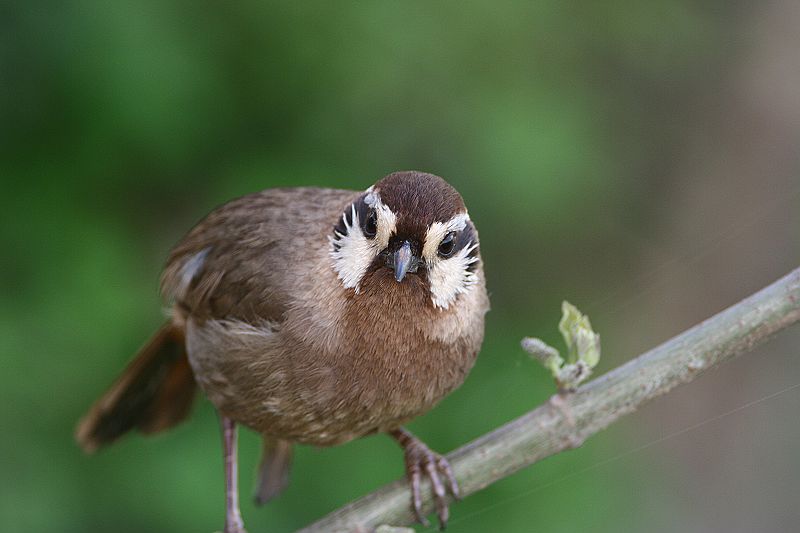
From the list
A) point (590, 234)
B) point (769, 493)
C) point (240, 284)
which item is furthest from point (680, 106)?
Result: point (240, 284)

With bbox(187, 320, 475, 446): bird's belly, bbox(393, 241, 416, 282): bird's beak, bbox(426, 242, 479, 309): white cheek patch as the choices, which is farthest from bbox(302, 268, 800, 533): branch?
bbox(393, 241, 416, 282): bird's beak

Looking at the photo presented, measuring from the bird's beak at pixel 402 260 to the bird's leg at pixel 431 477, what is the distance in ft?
2.35

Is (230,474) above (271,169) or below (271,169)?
below

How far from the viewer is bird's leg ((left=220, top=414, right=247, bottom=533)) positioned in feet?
12.2

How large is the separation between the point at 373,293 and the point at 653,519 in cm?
262

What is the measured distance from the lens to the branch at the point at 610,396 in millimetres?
2684

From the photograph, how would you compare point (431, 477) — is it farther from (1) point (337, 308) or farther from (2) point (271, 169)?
(2) point (271, 169)

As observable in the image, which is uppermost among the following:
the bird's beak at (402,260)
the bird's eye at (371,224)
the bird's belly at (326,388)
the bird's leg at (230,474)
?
the bird's eye at (371,224)

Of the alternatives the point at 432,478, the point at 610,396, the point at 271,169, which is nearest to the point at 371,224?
the point at 610,396

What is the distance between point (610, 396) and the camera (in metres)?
2.83

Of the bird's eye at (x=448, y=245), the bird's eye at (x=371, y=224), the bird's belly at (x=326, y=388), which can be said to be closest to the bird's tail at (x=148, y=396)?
the bird's belly at (x=326, y=388)

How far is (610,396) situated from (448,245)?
605mm

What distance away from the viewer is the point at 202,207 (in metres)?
4.42

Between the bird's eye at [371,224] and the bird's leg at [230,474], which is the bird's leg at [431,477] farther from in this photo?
the bird's eye at [371,224]
